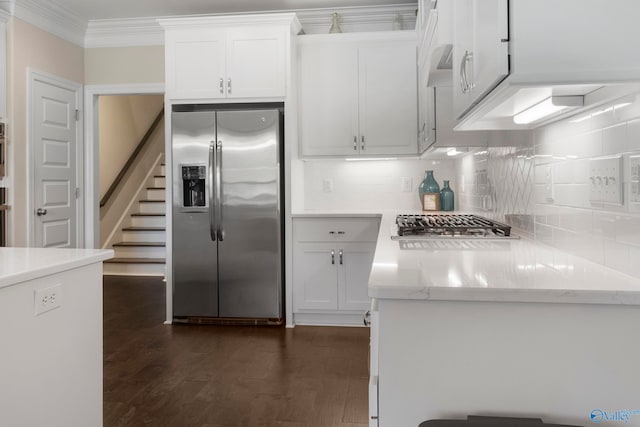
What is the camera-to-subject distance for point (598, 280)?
1187mm

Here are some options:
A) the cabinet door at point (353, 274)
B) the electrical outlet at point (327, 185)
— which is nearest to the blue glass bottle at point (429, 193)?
the cabinet door at point (353, 274)

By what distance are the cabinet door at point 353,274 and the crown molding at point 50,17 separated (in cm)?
304

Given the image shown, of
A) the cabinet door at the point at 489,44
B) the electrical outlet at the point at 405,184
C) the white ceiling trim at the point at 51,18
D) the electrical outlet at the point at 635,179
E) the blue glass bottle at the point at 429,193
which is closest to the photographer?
the cabinet door at the point at 489,44

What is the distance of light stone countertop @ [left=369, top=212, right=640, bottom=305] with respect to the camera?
3.60ft

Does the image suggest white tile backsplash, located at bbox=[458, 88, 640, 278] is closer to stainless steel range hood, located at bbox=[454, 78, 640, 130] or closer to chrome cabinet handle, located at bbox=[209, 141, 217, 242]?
stainless steel range hood, located at bbox=[454, 78, 640, 130]

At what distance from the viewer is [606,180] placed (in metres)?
1.38

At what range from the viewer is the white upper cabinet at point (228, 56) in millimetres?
3910

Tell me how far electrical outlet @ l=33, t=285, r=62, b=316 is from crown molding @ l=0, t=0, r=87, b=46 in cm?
318

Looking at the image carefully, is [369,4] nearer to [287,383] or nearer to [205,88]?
[205,88]

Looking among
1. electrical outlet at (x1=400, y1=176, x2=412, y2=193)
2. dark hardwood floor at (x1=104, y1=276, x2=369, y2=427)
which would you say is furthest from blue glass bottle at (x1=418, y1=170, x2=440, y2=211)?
dark hardwood floor at (x1=104, y1=276, x2=369, y2=427)

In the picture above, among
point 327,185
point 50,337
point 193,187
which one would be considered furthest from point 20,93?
point 50,337

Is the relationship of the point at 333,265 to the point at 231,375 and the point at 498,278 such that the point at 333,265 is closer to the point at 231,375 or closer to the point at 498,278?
the point at 231,375

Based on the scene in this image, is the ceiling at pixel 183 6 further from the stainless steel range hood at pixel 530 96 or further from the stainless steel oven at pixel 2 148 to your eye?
the stainless steel range hood at pixel 530 96

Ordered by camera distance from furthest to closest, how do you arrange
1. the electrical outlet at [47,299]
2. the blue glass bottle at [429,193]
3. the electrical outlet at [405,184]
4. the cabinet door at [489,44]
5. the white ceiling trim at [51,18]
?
the electrical outlet at [405,184] → the blue glass bottle at [429,193] → the white ceiling trim at [51,18] → the electrical outlet at [47,299] → the cabinet door at [489,44]
